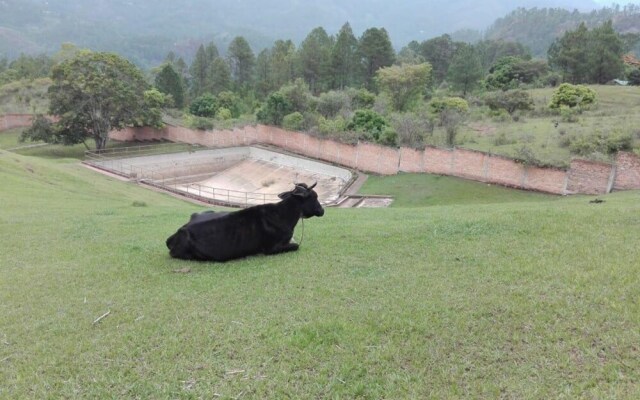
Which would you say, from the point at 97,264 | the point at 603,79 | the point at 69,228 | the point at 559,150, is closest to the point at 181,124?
the point at 559,150

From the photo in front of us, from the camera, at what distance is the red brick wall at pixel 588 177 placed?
64.3ft

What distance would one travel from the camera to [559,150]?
85.9 ft

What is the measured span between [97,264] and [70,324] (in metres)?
2.43

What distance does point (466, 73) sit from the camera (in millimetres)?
59344

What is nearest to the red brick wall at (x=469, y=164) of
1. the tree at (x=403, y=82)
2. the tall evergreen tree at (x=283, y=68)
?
the tree at (x=403, y=82)

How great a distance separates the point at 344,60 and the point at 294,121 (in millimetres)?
25054

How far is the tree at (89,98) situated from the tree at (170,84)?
19.2 m

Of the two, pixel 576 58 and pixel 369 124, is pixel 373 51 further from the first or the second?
pixel 369 124

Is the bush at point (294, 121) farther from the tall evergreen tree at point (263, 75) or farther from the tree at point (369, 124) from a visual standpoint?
the tall evergreen tree at point (263, 75)

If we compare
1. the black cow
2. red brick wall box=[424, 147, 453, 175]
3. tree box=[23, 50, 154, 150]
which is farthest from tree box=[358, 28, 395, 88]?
the black cow

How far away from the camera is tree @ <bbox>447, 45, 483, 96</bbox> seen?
59281mm

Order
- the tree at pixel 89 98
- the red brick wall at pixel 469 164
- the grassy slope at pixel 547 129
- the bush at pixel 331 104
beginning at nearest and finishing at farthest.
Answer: the red brick wall at pixel 469 164, the grassy slope at pixel 547 129, the tree at pixel 89 98, the bush at pixel 331 104

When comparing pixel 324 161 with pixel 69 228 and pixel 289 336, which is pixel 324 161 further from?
pixel 289 336

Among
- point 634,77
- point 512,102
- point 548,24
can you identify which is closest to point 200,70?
point 512,102
